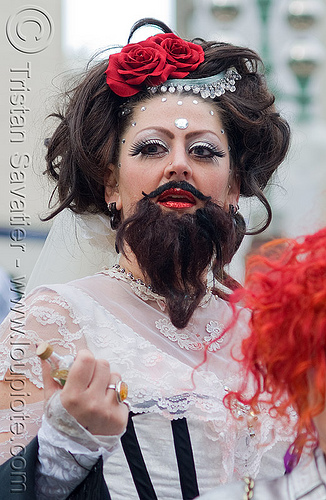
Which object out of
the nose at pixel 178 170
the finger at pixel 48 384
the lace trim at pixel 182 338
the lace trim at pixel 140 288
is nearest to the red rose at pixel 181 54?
the nose at pixel 178 170

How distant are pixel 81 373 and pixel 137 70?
126 cm

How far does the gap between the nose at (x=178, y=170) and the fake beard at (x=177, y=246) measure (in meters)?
0.10

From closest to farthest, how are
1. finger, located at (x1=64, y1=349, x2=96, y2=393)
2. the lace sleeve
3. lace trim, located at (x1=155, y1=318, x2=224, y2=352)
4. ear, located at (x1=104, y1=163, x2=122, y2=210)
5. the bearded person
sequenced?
finger, located at (x1=64, y1=349, x2=96, y2=393), the bearded person, the lace sleeve, lace trim, located at (x1=155, y1=318, x2=224, y2=352), ear, located at (x1=104, y1=163, x2=122, y2=210)

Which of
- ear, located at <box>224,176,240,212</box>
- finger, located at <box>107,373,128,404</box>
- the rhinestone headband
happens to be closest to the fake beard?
ear, located at <box>224,176,240,212</box>

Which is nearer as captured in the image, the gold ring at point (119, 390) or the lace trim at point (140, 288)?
the gold ring at point (119, 390)

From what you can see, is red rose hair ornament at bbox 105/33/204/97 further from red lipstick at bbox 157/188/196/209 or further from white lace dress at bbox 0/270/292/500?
white lace dress at bbox 0/270/292/500

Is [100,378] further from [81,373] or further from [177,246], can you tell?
[177,246]

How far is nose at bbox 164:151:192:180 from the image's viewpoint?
2.48 metres

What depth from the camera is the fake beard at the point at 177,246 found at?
248 cm

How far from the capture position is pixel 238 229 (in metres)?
2.77

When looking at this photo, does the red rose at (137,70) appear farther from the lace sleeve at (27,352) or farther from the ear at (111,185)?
the lace sleeve at (27,352)

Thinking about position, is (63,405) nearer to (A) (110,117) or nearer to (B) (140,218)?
(B) (140,218)

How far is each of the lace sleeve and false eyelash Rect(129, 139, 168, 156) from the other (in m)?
0.52

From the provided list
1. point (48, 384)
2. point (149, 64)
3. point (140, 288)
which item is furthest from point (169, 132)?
point (48, 384)
